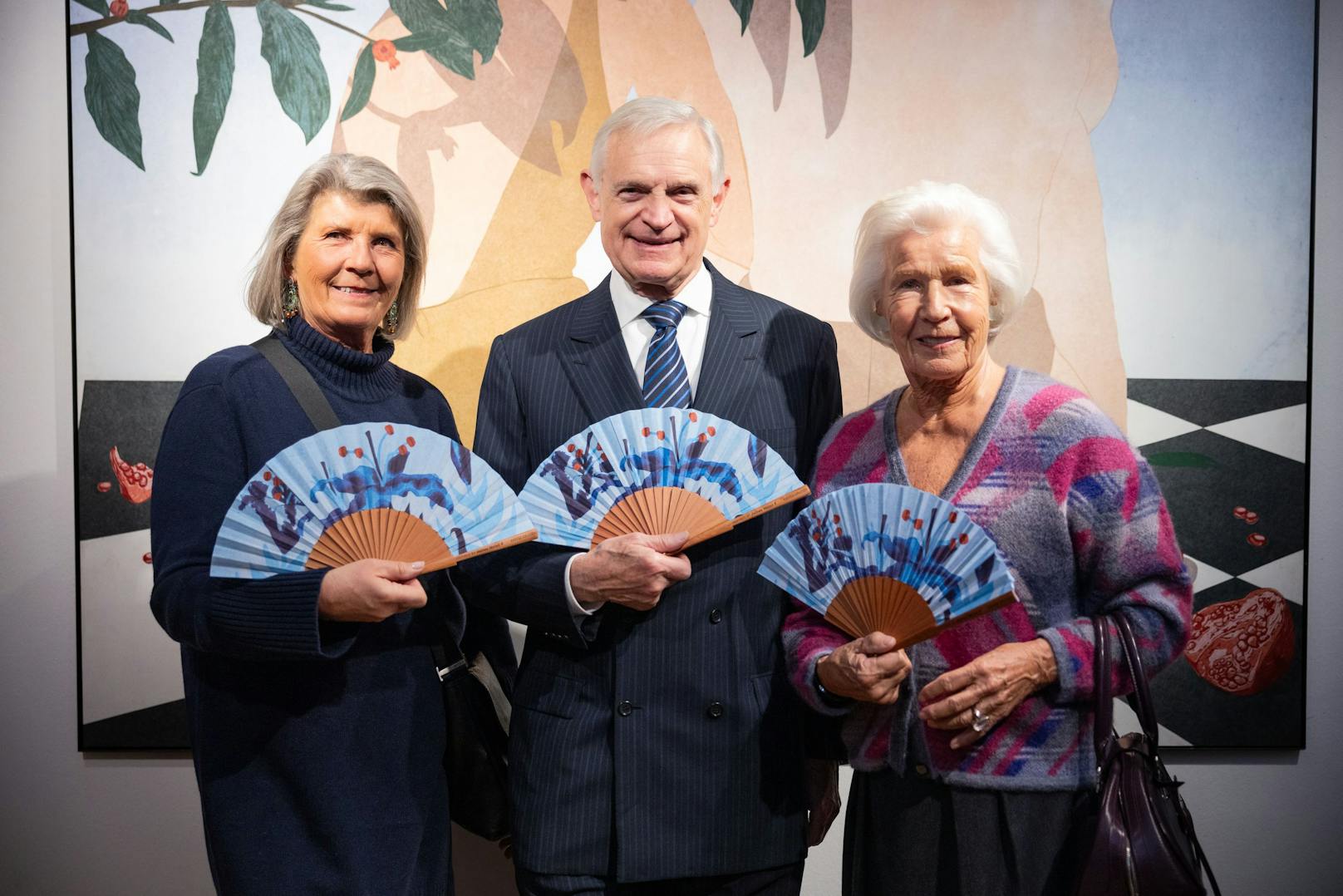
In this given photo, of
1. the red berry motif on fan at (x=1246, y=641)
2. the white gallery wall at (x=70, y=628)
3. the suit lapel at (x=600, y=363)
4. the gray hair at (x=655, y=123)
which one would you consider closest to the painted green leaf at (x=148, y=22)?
the white gallery wall at (x=70, y=628)

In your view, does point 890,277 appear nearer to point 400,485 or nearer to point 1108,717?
point 1108,717

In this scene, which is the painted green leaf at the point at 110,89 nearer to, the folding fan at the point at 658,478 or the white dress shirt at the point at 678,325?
the white dress shirt at the point at 678,325

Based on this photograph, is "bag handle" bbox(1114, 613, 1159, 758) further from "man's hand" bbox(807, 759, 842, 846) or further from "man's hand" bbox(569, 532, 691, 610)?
"man's hand" bbox(569, 532, 691, 610)

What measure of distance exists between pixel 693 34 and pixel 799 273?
745mm

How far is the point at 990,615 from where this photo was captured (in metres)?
1.67

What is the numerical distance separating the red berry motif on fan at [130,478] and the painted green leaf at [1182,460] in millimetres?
2932

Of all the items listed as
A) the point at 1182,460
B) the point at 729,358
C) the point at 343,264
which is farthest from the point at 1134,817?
the point at 343,264

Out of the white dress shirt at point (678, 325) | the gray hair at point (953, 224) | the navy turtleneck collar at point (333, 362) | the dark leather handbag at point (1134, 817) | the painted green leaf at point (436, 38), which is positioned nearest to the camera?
the dark leather handbag at point (1134, 817)

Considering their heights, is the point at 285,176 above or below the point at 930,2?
below

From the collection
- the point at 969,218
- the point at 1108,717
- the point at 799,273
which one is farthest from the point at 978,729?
the point at 799,273

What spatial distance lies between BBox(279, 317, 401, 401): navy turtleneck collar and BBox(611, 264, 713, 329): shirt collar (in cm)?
52

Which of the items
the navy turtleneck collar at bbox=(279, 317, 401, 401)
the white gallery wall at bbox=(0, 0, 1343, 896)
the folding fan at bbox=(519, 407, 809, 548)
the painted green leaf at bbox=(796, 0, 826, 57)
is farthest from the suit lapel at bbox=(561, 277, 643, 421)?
the white gallery wall at bbox=(0, 0, 1343, 896)

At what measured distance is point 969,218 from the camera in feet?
5.59

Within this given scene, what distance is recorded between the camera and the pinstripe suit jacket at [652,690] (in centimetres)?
179
